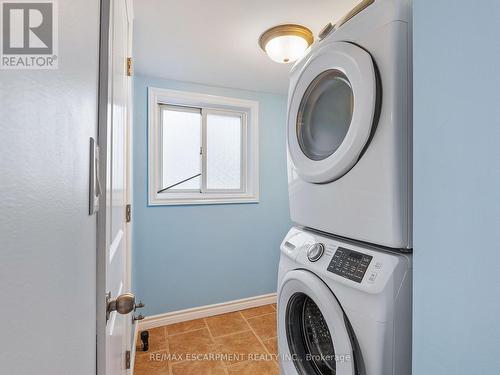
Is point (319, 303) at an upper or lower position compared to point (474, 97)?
lower

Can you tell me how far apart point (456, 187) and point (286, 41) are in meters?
1.44

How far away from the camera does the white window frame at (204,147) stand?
2.35 m

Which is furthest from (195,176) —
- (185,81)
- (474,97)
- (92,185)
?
(474,97)

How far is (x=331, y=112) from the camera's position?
3.59ft

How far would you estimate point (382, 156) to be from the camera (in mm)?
821

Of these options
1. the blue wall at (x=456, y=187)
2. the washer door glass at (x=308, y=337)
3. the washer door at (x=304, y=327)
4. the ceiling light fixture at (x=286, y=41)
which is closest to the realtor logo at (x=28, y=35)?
the blue wall at (x=456, y=187)

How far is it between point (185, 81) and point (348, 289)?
88.4 inches

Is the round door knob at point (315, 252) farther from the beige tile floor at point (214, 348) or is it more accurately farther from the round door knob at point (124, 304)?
the beige tile floor at point (214, 348)

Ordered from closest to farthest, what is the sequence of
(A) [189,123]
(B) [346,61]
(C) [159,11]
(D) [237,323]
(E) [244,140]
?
(B) [346,61] → (C) [159,11] → (D) [237,323] → (A) [189,123] → (E) [244,140]

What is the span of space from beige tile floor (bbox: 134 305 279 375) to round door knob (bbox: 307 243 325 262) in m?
1.23

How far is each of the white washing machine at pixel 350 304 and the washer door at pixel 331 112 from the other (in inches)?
12.1

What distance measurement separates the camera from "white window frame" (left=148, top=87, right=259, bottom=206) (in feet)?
7.70

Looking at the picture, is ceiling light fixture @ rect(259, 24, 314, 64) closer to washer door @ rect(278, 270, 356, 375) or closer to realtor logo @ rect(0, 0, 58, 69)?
washer door @ rect(278, 270, 356, 375)

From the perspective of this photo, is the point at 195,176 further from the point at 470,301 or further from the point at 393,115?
the point at 470,301
